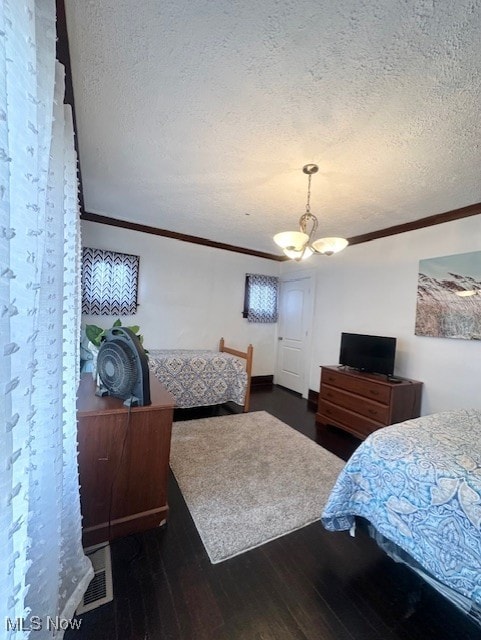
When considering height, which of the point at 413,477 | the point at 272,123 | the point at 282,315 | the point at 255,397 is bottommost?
the point at 255,397

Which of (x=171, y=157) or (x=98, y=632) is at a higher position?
(x=171, y=157)

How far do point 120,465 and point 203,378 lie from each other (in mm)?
2033

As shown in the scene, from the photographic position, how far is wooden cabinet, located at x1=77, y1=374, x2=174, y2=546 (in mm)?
1459

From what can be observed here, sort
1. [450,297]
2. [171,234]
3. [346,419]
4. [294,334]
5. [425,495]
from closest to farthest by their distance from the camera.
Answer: [425,495] < [450,297] < [346,419] < [171,234] < [294,334]

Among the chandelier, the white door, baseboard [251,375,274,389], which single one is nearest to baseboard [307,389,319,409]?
the white door

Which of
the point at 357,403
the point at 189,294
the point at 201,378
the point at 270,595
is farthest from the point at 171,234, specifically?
the point at 270,595

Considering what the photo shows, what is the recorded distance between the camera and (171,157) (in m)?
2.17

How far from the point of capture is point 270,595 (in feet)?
4.23

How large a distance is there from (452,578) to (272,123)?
8.09ft

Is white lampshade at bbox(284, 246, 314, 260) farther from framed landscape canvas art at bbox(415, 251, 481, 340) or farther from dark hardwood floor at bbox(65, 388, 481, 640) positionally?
dark hardwood floor at bbox(65, 388, 481, 640)

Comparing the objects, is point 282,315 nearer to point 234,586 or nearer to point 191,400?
point 191,400

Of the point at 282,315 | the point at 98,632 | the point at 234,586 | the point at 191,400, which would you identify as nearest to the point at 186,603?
the point at 234,586

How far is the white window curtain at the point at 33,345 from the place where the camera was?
0.46 meters

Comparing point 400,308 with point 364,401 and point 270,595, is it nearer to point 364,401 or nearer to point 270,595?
point 364,401
